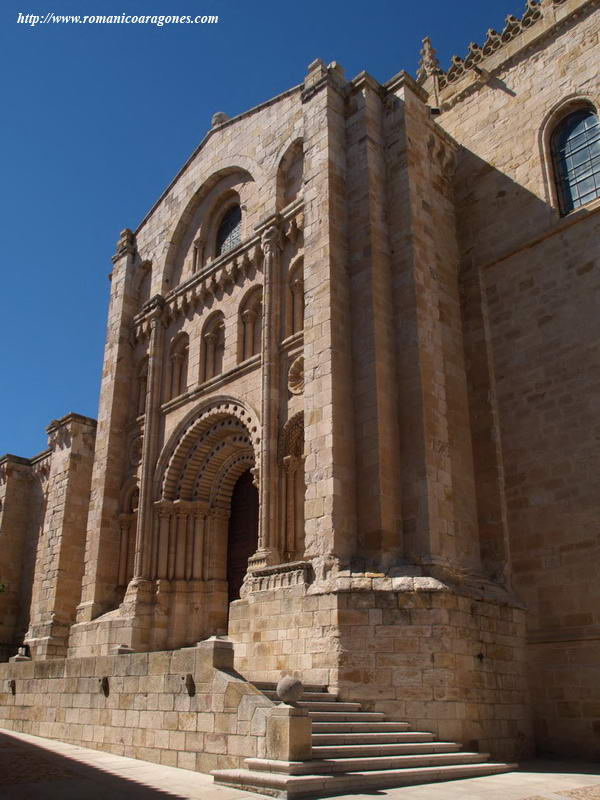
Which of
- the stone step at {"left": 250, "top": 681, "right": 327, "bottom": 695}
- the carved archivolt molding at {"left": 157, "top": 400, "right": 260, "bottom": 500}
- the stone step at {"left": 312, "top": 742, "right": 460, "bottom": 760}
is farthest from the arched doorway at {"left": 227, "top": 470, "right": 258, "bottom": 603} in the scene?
the stone step at {"left": 312, "top": 742, "right": 460, "bottom": 760}

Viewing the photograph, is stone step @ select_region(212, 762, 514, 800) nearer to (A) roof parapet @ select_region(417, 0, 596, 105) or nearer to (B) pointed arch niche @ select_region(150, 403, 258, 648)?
(B) pointed arch niche @ select_region(150, 403, 258, 648)

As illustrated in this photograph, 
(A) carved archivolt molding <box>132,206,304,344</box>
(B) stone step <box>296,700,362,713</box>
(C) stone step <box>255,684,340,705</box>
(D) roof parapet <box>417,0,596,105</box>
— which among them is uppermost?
(D) roof parapet <box>417,0,596,105</box>

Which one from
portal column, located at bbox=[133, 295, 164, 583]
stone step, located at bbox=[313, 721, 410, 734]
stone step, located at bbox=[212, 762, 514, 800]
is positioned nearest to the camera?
stone step, located at bbox=[212, 762, 514, 800]

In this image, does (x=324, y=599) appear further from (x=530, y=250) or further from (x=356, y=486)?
(x=530, y=250)

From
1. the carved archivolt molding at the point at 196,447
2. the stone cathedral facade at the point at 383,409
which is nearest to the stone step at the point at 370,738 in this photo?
the stone cathedral facade at the point at 383,409

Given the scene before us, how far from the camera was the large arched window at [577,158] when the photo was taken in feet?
47.1

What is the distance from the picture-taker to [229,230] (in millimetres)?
19641

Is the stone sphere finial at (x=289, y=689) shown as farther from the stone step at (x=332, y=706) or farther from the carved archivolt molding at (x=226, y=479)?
the carved archivolt molding at (x=226, y=479)

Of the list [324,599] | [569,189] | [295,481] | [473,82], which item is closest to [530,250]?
[569,189]

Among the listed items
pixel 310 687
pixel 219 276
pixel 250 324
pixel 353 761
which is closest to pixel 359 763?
pixel 353 761

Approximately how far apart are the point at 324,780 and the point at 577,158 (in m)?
12.0

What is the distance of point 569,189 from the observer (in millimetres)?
14648

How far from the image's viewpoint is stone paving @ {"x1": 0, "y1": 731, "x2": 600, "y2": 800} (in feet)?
25.3

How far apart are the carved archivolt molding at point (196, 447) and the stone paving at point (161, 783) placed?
24.0 feet
